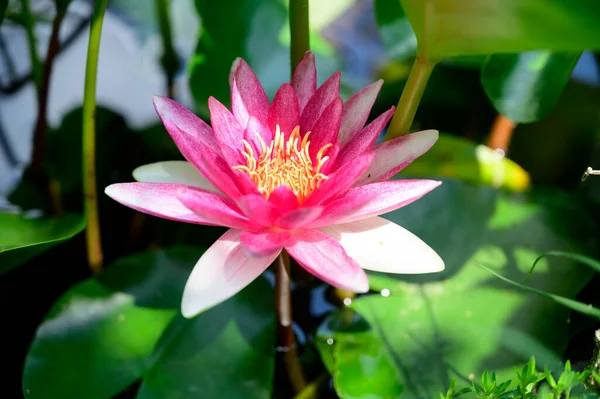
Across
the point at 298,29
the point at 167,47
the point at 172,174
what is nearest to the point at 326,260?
the point at 172,174

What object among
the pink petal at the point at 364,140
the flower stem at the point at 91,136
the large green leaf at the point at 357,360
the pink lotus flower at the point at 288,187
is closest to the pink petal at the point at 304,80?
the pink lotus flower at the point at 288,187

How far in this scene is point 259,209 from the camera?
0.69 m

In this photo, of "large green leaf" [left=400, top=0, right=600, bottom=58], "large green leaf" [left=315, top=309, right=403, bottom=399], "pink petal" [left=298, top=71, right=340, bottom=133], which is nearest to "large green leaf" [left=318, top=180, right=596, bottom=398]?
"large green leaf" [left=315, top=309, right=403, bottom=399]

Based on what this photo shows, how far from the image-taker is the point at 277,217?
725 millimetres

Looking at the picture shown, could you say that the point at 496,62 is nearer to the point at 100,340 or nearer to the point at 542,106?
the point at 542,106

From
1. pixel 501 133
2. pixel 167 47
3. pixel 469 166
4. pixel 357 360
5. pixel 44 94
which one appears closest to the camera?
pixel 357 360

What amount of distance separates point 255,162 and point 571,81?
1205mm

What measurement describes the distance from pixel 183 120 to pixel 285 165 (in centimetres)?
18

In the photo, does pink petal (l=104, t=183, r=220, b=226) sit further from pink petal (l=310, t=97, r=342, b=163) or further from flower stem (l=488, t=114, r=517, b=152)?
flower stem (l=488, t=114, r=517, b=152)

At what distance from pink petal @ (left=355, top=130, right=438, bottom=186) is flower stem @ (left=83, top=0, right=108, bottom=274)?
0.49 m

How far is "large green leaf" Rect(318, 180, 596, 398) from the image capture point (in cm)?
94

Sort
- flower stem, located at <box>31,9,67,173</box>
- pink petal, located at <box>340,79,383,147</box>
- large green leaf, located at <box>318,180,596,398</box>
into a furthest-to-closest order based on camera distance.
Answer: flower stem, located at <box>31,9,67,173</box> < large green leaf, located at <box>318,180,596,398</box> < pink petal, located at <box>340,79,383,147</box>

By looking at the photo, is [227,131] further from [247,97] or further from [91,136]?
[91,136]

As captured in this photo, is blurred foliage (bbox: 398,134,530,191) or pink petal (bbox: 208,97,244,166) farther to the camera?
blurred foliage (bbox: 398,134,530,191)
